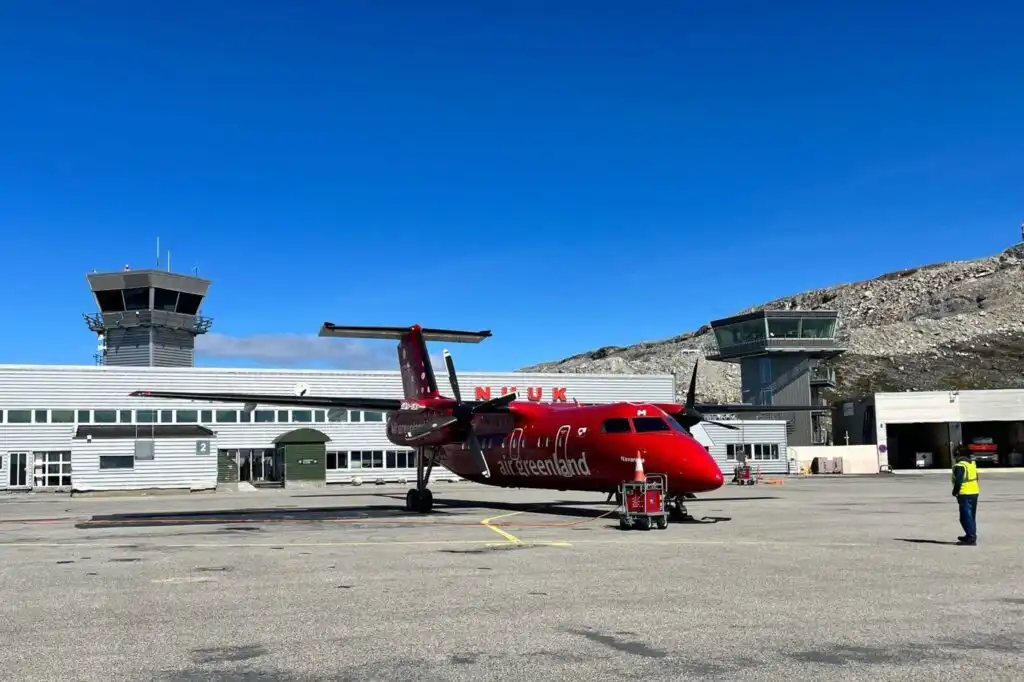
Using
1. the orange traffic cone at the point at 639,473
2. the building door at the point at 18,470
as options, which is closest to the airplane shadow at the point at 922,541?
the orange traffic cone at the point at 639,473

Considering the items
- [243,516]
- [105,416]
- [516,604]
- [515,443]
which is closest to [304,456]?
[105,416]

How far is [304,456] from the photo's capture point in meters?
53.6

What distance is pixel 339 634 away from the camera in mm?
8531

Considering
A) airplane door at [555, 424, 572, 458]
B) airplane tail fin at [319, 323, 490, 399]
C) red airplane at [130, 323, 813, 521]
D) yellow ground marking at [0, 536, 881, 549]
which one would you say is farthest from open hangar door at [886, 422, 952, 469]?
yellow ground marking at [0, 536, 881, 549]

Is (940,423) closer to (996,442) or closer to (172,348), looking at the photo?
(996,442)

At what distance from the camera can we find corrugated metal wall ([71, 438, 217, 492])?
4788 centimetres

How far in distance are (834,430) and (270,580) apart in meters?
88.4

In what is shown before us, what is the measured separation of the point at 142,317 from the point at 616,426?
204 feet

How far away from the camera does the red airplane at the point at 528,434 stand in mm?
22438

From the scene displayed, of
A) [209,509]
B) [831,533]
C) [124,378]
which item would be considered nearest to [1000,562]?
[831,533]

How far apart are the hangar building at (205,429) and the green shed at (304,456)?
A: 64mm

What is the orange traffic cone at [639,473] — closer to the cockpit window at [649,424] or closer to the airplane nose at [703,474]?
the cockpit window at [649,424]

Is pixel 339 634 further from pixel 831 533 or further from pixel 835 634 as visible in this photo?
pixel 831 533

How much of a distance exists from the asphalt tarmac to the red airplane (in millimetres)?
2123
